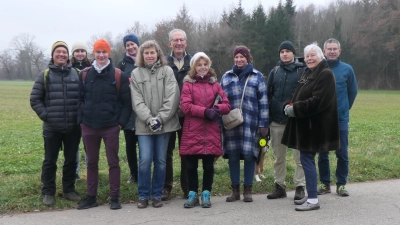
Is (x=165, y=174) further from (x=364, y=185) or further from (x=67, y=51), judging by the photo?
(x=364, y=185)

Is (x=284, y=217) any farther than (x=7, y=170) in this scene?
No

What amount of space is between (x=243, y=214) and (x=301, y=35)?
67.0 meters

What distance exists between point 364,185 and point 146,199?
3.59m

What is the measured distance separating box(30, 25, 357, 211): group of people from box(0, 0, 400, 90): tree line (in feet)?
143

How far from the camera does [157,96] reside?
5.54m

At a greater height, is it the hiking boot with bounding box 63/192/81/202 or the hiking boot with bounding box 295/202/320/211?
the hiking boot with bounding box 63/192/81/202

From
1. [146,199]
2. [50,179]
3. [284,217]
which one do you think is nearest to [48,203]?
[50,179]

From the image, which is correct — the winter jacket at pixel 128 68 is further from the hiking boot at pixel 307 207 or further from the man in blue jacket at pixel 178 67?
the hiking boot at pixel 307 207

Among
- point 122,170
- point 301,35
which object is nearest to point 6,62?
point 301,35

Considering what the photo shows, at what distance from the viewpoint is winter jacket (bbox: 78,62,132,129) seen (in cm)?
534

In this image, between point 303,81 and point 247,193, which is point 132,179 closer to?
point 247,193

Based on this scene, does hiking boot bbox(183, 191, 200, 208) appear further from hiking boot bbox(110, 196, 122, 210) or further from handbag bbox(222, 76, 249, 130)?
handbag bbox(222, 76, 249, 130)

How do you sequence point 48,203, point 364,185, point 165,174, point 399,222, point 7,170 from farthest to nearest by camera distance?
point 7,170
point 364,185
point 165,174
point 48,203
point 399,222

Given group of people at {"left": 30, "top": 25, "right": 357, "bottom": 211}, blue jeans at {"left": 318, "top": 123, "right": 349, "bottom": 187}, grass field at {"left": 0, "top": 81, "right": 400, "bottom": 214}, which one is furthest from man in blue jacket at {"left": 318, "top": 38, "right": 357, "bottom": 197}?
grass field at {"left": 0, "top": 81, "right": 400, "bottom": 214}
